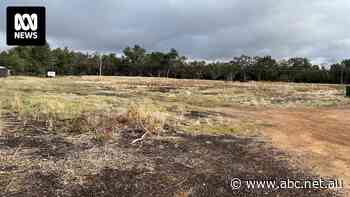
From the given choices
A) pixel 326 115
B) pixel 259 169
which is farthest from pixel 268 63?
pixel 259 169

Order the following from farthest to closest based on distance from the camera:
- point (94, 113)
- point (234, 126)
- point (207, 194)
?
point (94, 113) < point (234, 126) < point (207, 194)

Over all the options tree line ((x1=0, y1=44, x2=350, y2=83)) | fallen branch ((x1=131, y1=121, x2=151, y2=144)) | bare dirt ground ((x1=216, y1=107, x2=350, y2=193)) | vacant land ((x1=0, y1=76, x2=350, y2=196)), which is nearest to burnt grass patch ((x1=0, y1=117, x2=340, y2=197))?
vacant land ((x1=0, y1=76, x2=350, y2=196))

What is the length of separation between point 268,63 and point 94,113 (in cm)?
5649

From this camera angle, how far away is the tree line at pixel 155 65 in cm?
5588

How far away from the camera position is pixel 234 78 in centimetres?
5550

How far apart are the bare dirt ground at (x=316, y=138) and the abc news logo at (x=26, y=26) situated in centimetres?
510

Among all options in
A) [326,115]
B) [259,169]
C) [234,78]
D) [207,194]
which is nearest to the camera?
[207,194]

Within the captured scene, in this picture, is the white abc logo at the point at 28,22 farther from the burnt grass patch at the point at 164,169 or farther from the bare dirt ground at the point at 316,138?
the bare dirt ground at the point at 316,138

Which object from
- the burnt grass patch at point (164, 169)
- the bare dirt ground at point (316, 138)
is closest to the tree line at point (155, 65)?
the bare dirt ground at point (316, 138)

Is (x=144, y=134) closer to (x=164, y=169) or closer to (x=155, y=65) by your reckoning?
(x=164, y=169)

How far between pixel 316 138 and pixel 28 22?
635cm

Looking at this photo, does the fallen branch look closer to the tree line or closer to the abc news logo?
the abc news logo

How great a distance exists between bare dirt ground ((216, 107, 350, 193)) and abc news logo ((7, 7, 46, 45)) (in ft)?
16.7

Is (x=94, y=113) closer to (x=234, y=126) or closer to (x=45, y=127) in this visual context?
(x=45, y=127)
